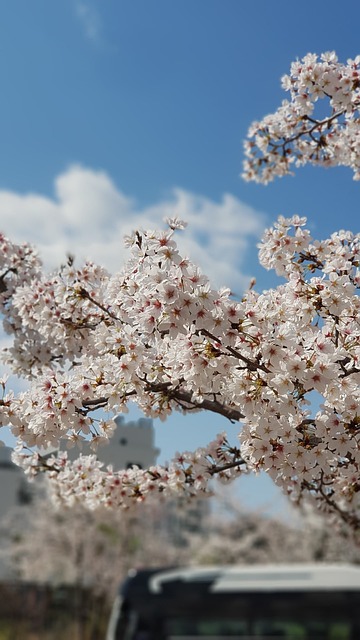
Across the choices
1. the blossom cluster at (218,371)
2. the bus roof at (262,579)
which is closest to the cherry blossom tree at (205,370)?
the blossom cluster at (218,371)

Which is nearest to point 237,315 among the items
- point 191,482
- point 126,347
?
point 126,347

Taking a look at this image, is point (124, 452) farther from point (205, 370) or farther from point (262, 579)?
point (205, 370)

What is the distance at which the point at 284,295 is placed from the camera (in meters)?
A: 5.00

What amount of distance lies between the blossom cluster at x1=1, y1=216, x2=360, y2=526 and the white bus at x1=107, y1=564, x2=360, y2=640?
2863 mm

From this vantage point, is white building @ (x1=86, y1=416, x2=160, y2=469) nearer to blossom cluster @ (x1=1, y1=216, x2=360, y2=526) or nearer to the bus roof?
blossom cluster @ (x1=1, y1=216, x2=360, y2=526)

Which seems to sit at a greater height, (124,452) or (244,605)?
(124,452)

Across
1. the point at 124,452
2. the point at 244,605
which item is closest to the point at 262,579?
the point at 244,605

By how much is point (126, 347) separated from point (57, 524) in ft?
72.8

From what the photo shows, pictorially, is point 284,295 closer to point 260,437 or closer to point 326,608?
point 260,437

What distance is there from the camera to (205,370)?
14.0ft

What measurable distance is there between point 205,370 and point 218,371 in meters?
0.10

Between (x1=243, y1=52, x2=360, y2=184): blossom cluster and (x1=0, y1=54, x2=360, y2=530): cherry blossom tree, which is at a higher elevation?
(x1=243, y1=52, x2=360, y2=184): blossom cluster

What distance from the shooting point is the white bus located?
8.46 metres

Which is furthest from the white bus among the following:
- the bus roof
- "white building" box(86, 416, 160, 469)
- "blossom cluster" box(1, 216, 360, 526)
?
"blossom cluster" box(1, 216, 360, 526)
